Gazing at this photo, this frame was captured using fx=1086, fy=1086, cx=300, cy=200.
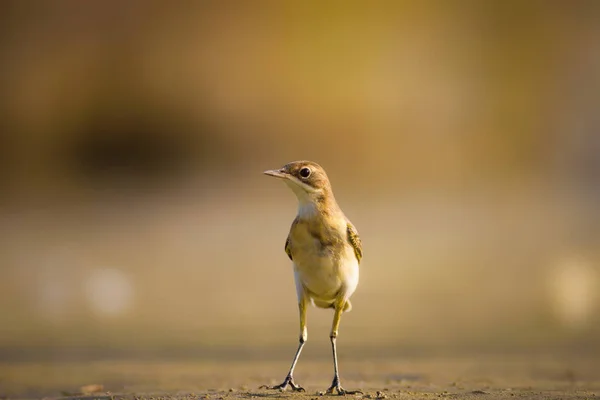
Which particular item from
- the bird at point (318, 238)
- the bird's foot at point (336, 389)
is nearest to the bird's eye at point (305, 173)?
the bird at point (318, 238)

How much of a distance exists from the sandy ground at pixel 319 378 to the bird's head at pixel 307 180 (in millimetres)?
1309

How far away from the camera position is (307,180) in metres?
7.14

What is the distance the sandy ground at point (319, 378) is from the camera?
7.60m

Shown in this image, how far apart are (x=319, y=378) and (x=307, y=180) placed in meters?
2.67

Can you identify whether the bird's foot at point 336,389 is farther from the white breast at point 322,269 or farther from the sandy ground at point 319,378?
the white breast at point 322,269

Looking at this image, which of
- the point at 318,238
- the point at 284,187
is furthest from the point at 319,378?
the point at 284,187

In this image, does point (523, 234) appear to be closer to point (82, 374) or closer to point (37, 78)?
point (82, 374)

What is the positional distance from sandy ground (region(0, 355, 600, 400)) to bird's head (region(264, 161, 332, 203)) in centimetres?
131

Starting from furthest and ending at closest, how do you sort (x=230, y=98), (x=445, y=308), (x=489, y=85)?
(x=489, y=85) < (x=230, y=98) < (x=445, y=308)

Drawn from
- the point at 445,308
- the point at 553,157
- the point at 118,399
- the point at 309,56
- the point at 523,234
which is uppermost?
the point at 309,56

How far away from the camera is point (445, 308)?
554 inches

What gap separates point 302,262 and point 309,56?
2340 cm

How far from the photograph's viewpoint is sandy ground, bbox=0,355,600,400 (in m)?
7.60

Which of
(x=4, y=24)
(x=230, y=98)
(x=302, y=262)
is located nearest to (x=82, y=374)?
(x=302, y=262)
